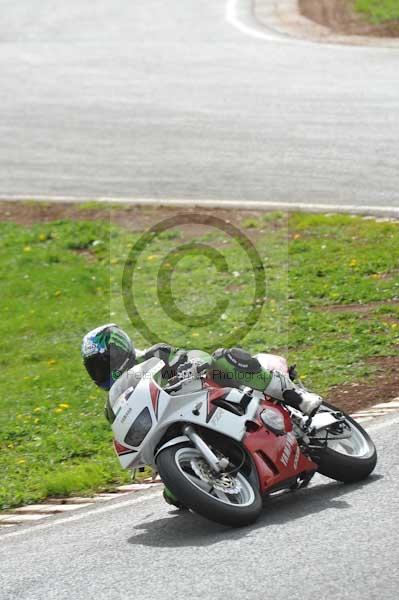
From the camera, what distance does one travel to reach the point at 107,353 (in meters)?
7.41

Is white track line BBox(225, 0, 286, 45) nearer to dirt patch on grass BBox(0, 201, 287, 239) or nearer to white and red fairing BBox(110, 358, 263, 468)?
dirt patch on grass BBox(0, 201, 287, 239)

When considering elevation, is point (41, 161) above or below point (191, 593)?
below

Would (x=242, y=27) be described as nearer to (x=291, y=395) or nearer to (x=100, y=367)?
(x=291, y=395)

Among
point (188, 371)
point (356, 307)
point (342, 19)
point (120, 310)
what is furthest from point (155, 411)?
point (342, 19)

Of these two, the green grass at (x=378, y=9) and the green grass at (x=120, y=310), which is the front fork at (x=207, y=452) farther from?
the green grass at (x=378, y=9)

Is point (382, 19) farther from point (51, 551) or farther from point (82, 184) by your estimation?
point (51, 551)

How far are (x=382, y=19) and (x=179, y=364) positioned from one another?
16285mm

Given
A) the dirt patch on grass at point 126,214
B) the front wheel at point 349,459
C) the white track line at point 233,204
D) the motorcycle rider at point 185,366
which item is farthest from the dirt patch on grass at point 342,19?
the motorcycle rider at point 185,366

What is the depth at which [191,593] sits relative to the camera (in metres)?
6.09

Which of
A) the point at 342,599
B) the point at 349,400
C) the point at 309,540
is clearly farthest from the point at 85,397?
the point at 342,599

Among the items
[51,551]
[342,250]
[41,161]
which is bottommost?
[41,161]

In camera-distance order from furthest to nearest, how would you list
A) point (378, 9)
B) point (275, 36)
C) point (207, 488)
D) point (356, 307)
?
point (378, 9)
point (275, 36)
point (356, 307)
point (207, 488)

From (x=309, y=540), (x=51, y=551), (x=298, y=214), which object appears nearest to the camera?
(x=309, y=540)

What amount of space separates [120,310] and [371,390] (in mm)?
4170
